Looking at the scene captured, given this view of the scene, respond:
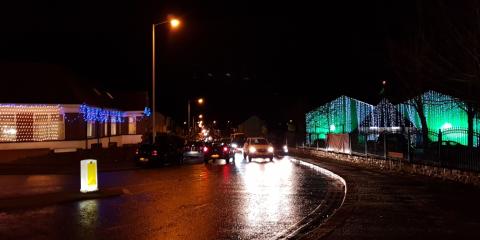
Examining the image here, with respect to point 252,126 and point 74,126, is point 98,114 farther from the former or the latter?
point 252,126

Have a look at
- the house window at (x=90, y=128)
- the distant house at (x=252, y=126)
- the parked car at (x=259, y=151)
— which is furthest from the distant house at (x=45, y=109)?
the distant house at (x=252, y=126)

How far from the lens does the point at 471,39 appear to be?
16.5 meters

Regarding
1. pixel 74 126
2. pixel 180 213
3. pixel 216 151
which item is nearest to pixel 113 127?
pixel 74 126

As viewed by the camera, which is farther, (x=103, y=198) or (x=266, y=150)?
(x=266, y=150)

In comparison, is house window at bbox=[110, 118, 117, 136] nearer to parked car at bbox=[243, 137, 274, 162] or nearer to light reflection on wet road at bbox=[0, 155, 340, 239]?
parked car at bbox=[243, 137, 274, 162]

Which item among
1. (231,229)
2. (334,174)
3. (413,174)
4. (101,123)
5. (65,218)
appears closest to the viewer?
(231,229)

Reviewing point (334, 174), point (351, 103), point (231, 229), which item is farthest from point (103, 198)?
point (351, 103)

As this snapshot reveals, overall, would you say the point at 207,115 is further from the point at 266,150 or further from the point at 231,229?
the point at 231,229

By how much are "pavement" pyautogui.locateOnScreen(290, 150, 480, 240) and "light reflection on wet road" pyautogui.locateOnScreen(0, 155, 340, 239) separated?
3.27 feet

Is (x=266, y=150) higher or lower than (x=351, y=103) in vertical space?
lower

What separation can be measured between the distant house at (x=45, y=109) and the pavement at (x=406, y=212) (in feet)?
68.2

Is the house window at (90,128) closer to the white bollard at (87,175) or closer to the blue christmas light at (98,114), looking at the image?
the blue christmas light at (98,114)

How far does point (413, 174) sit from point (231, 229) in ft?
42.4

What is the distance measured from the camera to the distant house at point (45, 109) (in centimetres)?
3297
